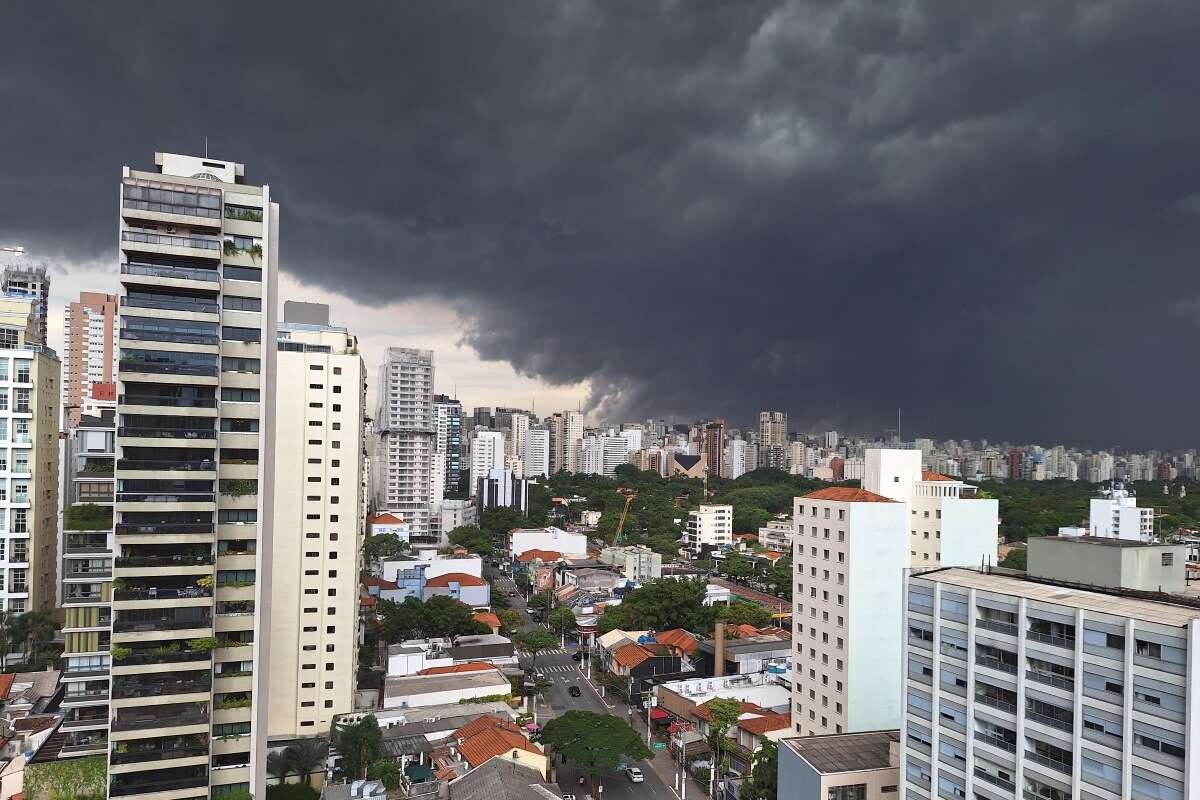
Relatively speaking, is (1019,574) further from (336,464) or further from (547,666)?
(547,666)

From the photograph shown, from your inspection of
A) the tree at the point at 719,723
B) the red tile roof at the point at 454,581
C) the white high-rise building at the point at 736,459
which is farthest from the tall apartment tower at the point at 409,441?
the white high-rise building at the point at 736,459

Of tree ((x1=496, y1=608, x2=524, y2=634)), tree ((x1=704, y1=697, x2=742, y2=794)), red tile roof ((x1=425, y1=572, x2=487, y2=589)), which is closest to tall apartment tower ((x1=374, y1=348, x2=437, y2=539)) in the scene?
red tile roof ((x1=425, y1=572, x2=487, y2=589))

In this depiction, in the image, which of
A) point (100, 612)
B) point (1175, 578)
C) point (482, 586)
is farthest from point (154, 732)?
point (482, 586)

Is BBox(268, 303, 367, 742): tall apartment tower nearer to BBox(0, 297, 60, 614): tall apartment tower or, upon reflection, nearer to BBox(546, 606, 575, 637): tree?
BBox(0, 297, 60, 614): tall apartment tower

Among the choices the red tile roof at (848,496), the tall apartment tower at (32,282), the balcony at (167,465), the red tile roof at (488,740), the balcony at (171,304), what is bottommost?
the red tile roof at (488,740)

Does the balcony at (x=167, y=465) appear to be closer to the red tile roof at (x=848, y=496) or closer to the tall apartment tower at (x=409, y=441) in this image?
the red tile roof at (x=848, y=496)

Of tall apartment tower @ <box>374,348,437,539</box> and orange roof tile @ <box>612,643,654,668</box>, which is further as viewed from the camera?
tall apartment tower @ <box>374,348,437,539</box>

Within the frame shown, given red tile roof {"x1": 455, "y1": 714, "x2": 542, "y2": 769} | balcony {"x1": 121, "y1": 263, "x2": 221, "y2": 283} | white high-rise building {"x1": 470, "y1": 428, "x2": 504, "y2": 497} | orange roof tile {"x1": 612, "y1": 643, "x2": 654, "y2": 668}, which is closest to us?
balcony {"x1": 121, "y1": 263, "x2": 221, "y2": 283}
